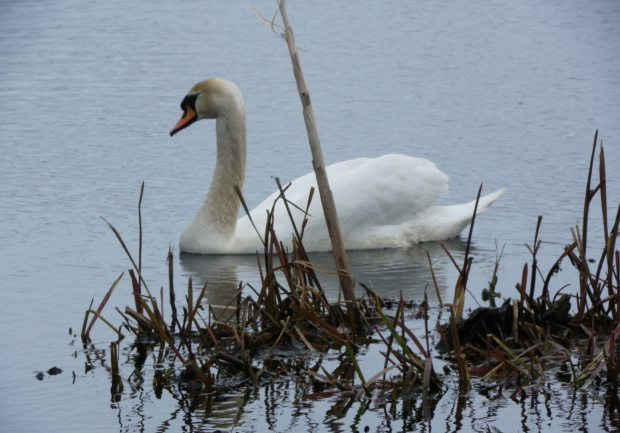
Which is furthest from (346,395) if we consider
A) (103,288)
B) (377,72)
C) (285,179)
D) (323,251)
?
(377,72)

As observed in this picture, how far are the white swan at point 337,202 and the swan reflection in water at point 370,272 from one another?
0.08 m

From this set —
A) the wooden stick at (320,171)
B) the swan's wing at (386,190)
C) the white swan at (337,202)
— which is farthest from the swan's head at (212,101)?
the wooden stick at (320,171)

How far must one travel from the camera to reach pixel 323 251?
677cm

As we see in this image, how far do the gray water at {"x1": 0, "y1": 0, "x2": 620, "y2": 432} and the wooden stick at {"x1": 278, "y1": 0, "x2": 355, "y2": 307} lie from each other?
2.31ft

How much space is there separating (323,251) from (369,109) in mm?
3823

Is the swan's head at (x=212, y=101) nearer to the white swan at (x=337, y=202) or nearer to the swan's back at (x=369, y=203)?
the white swan at (x=337, y=202)

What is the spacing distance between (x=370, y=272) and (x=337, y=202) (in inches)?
25.1

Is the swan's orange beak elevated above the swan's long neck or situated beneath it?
elevated above

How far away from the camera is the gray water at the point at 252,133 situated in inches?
177

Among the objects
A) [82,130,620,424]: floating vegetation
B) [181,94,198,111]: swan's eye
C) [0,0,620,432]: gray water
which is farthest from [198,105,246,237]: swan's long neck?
[82,130,620,424]: floating vegetation

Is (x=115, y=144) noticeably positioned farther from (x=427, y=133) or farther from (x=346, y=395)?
(x=346, y=395)

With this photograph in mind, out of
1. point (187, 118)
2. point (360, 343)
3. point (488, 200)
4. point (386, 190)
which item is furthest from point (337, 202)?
point (360, 343)

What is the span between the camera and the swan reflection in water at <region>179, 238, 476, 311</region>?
224 inches

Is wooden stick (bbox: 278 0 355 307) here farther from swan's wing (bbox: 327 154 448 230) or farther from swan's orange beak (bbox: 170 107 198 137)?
swan's orange beak (bbox: 170 107 198 137)
